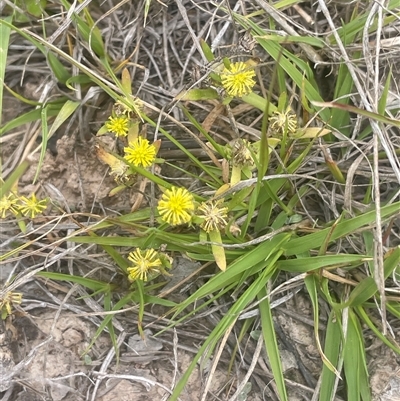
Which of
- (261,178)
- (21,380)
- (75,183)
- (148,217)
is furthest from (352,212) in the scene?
(21,380)

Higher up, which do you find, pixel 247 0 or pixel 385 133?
pixel 247 0

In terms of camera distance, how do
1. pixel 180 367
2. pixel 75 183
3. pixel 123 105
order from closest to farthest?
pixel 123 105
pixel 180 367
pixel 75 183

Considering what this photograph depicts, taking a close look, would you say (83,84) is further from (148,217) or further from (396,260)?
(396,260)

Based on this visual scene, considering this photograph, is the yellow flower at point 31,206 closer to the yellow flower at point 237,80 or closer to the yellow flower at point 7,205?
the yellow flower at point 7,205

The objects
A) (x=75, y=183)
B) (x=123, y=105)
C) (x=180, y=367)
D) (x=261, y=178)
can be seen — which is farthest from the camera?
(x=75, y=183)

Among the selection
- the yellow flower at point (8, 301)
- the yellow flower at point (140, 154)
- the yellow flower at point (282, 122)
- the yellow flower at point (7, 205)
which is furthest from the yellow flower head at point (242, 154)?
the yellow flower at point (8, 301)

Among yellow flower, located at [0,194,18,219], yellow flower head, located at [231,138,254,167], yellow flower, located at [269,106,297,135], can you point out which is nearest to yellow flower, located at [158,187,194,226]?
yellow flower head, located at [231,138,254,167]
